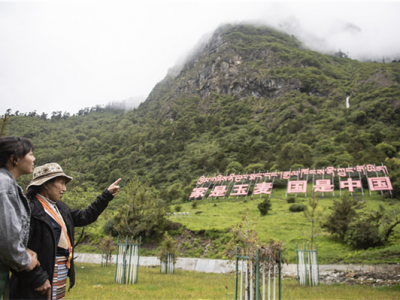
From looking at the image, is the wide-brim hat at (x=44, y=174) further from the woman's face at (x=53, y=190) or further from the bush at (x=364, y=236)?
the bush at (x=364, y=236)

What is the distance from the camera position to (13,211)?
2.10m

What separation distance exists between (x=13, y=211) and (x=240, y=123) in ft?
344

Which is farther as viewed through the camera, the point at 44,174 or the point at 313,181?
the point at 313,181

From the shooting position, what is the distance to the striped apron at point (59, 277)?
291 centimetres

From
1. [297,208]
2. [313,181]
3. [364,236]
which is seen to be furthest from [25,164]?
[313,181]

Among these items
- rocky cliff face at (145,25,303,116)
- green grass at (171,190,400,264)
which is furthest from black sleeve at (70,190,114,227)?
rocky cliff face at (145,25,303,116)

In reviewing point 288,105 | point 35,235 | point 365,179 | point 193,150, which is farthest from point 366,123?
point 35,235

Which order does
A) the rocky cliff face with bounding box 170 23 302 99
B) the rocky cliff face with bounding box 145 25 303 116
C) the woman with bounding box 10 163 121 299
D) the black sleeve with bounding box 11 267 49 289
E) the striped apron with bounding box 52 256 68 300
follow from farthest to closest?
the rocky cliff face with bounding box 145 25 303 116
the rocky cliff face with bounding box 170 23 302 99
the striped apron with bounding box 52 256 68 300
the woman with bounding box 10 163 121 299
the black sleeve with bounding box 11 267 49 289

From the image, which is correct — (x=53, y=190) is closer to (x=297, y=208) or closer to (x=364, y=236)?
(x=364, y=236)

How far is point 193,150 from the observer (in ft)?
290

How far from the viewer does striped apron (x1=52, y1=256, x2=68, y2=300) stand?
2.91 meters

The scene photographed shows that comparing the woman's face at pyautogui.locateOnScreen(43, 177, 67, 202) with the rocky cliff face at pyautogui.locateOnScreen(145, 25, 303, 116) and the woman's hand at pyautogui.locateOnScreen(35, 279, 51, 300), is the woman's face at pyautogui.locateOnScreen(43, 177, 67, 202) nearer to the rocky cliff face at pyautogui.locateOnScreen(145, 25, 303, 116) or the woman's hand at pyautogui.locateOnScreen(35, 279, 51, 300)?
the woman's hand at pyautogui.locateOnScreen(35, 279, 51, 300)

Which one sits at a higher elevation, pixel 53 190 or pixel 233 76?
pixel 233 76

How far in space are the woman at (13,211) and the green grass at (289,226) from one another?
21.6ft
